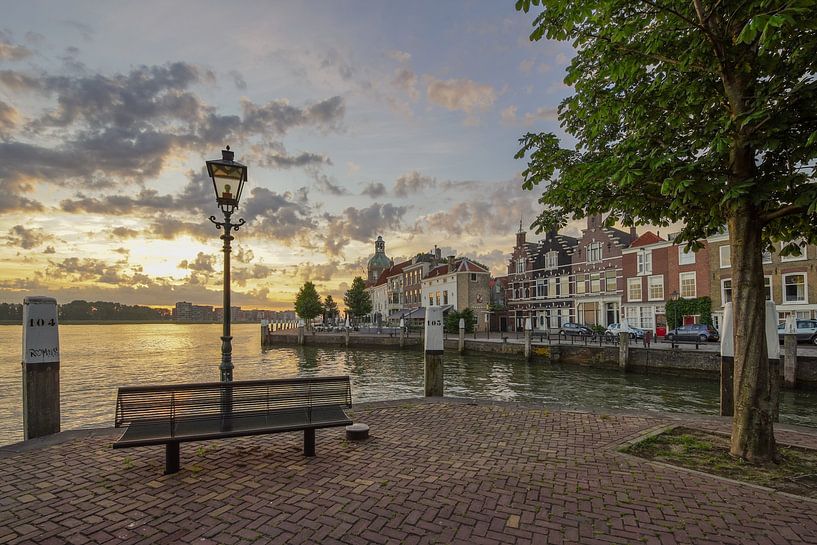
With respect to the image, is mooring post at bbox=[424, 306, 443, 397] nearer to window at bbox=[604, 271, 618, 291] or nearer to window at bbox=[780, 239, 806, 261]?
window at bbox=[780, 239, 806, 261]

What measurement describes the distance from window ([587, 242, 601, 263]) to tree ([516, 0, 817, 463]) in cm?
4089

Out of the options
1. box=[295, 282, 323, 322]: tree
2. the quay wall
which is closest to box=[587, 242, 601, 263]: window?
the quay wall

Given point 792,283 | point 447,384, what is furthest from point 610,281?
point 447,384

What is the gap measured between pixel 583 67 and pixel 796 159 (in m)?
3.04

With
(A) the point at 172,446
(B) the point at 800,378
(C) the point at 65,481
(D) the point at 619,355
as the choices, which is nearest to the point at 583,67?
(A) the point at 172,446

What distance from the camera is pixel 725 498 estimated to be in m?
4.72

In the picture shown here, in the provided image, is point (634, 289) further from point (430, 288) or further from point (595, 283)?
point (430, 288)

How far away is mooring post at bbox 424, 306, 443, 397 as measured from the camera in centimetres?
1048

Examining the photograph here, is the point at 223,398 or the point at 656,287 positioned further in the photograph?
the point at 656,287

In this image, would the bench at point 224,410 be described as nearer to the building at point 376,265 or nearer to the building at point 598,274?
the building at point 598,274

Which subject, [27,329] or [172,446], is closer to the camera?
[172,446]

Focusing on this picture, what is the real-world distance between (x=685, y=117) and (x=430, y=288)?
62.1 metres

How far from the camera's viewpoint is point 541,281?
174 ft

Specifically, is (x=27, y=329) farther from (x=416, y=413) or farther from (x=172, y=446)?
(x=416, y=413)
